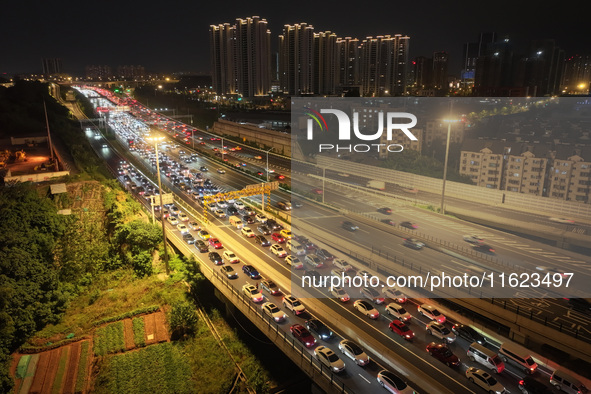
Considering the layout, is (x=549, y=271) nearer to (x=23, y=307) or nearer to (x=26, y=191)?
(x=23, y=307)

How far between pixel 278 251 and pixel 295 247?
2.50ft

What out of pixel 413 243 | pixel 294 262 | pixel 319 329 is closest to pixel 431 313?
pixel 319 329

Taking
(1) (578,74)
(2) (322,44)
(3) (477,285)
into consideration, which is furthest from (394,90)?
(3) (477,285)

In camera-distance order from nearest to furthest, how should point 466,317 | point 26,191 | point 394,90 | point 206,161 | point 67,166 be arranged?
1. point 466,317
2. point 26,191
3. point 67,166
4. point 206,161
5. point 394,90

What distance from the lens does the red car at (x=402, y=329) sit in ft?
32.3

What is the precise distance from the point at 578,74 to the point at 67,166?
190ft

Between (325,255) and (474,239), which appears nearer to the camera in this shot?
(325,255)

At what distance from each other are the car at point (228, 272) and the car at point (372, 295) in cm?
424

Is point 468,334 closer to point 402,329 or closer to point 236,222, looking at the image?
point 402,329

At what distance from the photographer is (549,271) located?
12492mm

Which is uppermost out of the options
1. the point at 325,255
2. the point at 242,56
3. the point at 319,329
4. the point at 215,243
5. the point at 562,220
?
the point at 242,56

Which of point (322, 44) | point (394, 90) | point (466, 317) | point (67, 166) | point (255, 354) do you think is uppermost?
point (322, 44)

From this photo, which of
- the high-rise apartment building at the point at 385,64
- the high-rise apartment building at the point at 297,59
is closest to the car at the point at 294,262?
the high-rise apartment building at the point at 385,64

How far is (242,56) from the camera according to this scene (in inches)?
2522
